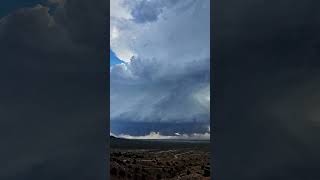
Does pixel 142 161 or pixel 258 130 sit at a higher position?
pixel 258 130

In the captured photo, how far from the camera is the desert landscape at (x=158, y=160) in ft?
32.6

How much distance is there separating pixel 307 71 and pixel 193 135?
12.6 metres

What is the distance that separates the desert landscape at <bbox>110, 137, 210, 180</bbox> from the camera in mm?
9930

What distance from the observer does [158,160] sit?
1224 cm

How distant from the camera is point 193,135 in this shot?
15250 millimetres
